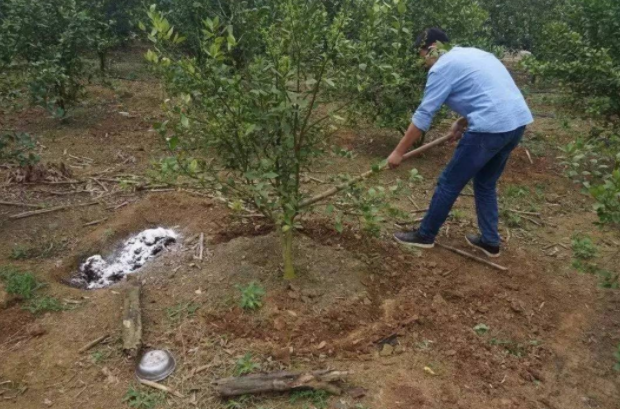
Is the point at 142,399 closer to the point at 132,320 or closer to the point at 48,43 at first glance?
the point at 132,320

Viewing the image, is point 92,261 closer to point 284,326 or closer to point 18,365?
point 18,365

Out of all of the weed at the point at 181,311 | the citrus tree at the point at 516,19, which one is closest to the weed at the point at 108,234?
the weed at the point at 181,311

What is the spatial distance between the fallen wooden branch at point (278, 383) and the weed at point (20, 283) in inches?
67.6

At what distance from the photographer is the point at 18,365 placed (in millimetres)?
3287

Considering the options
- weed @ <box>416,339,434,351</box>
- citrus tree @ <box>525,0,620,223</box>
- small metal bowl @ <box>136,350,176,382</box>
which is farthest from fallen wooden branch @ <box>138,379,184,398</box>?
citrus tree @ <box>525,0,620,223</box>

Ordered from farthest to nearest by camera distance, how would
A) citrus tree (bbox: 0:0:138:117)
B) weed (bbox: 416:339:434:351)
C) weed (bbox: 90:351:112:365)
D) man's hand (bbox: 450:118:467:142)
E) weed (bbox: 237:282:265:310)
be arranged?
citrus tree (bbox: 0:0:138:117) → man's hand (bbox: 450:118:467:142) → weed (bbox: 237:282:265:310) → weed (bbox: 416:339:434:351) → weed (bbox: 90:351:112:365)

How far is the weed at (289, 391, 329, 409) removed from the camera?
3062 mm

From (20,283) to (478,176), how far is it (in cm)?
379

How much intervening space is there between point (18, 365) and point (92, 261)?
1283 millimetres

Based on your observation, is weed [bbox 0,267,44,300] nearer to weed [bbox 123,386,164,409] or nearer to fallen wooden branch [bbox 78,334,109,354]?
fallen wooden branch [bbox 78,334,109,354]

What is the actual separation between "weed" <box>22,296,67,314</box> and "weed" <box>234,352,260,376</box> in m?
1.42

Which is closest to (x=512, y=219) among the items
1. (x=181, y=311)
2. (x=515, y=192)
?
(x=515, y=192)

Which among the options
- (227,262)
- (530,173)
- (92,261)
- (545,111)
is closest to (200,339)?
(227,262)

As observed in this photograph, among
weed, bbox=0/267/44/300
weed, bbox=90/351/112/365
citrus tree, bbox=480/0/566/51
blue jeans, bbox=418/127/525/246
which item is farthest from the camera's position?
citrus tree, bbox=480/0/566/51
